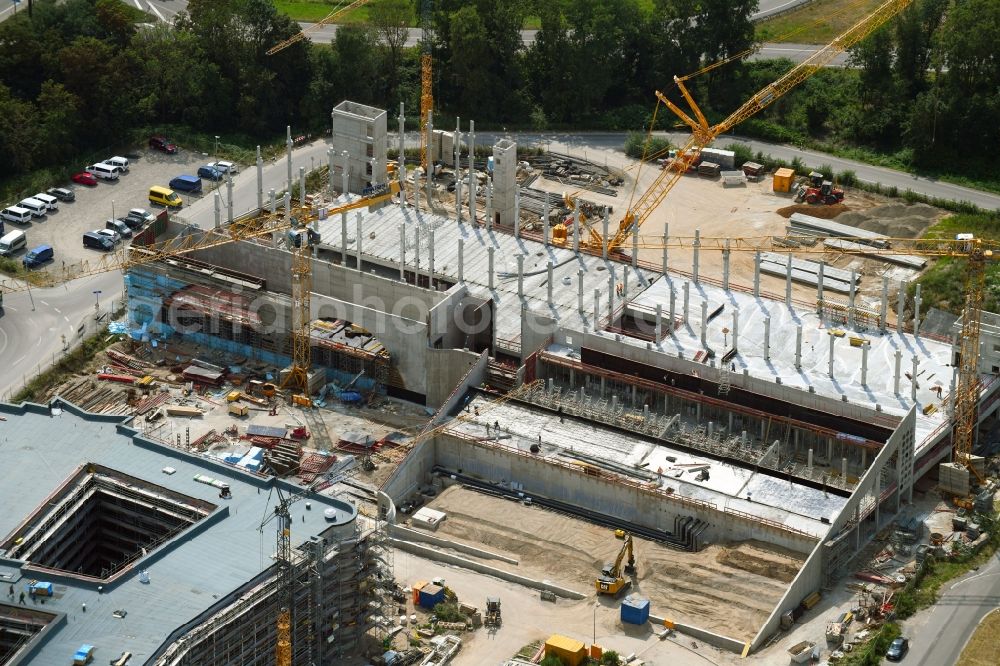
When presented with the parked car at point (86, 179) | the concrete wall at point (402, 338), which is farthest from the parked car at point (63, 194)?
the concrete wall at point (402, 338)

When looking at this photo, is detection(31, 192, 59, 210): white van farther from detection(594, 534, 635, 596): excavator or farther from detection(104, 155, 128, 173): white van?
detection(594, 534, 635, 596): excavator

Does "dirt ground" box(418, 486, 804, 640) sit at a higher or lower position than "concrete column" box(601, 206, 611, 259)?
lower

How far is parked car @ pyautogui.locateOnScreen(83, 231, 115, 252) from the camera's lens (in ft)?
529

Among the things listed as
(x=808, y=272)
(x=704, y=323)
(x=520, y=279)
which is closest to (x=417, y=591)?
(x=704, y=323)

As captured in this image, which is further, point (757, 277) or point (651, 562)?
point (757, 277)

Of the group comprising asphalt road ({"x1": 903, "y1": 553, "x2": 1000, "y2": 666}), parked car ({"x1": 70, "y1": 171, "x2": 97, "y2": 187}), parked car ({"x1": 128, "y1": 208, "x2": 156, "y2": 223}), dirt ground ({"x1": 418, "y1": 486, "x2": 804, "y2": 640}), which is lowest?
dirt ground ({"x1": 418, "y1": 486, "x2": 804, "y2": 640})

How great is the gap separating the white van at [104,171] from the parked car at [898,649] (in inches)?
3395

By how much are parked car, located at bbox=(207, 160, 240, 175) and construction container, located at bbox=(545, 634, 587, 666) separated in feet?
234

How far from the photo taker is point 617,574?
12038 centimetres

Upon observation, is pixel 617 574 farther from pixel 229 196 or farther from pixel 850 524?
pixel 229 196

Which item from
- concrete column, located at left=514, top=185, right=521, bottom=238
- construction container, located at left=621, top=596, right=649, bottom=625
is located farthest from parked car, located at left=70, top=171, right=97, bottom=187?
construction container, located at left=621, top=596, right=649, bottom=625

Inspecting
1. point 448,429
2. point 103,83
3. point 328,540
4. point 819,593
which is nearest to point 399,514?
point 448,429

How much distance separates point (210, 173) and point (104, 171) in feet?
28.7

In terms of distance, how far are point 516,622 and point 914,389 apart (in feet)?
108
